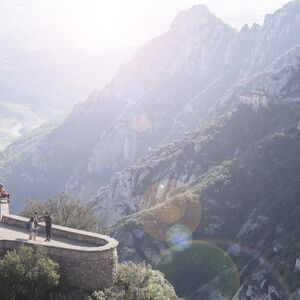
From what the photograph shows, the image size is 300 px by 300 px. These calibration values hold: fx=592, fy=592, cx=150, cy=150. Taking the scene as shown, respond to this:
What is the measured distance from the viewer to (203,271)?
120562 mm

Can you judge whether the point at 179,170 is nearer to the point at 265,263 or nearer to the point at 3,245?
the point at 265,263

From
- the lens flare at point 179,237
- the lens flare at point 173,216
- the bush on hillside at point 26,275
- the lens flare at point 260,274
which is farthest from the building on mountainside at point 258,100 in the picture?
the bush on hillside at point 26,275

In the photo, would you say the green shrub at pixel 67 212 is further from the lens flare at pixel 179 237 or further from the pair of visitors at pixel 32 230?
the lens flare at pixel 179 237

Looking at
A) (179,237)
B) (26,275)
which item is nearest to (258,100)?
(179,237)

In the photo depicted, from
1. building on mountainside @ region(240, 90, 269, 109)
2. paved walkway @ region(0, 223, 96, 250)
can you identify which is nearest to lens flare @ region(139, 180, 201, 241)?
building on mountainside @ region(240, 90, 269, 109)

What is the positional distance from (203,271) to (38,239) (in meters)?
86.2

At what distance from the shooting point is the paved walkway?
36281mm

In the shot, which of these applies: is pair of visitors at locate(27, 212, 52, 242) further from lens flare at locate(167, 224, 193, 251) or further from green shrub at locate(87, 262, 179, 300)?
lens flare at locate(167, 224, 193, 251)

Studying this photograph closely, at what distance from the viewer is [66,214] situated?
69.1 m

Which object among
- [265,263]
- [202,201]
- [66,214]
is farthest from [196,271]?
[66,214]

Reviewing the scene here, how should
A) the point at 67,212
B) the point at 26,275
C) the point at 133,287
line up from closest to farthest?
1. the point at 26,275
2. the point at 133,287
3. the point at 67,212

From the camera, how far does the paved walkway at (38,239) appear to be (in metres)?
36.3

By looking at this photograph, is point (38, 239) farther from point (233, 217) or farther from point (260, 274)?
point (233, 217)

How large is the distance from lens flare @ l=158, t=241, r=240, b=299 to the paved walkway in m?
71.2
